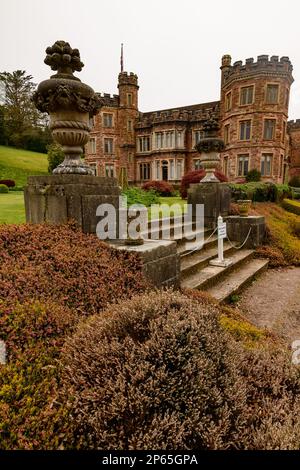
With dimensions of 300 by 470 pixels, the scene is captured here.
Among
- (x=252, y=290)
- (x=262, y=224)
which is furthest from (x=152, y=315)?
(x=262, y=224)

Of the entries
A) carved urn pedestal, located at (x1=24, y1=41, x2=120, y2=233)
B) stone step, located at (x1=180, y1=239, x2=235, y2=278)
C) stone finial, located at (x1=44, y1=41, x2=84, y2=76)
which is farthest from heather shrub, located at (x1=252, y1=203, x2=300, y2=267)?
stone finial, located at (x1=44, y1=41, x2=84, y2=76)

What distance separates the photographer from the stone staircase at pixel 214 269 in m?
5.40

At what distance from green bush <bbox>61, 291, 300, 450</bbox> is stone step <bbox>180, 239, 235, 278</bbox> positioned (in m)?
3.33

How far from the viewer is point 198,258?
6402 millimetres

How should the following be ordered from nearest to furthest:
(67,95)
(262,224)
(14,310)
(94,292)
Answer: (14,310) < (94,292) < (67,95) < (262,224)

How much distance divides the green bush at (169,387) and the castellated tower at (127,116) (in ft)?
110

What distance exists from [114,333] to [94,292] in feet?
3.24

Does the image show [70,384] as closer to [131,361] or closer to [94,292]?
[131,361]

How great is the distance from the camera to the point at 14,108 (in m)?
46.1

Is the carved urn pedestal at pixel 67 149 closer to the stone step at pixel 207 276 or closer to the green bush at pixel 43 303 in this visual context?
the green bush at pixel 43 303

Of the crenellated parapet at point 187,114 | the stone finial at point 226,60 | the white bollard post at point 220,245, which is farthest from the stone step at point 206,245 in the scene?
the stone finial at point 226,60

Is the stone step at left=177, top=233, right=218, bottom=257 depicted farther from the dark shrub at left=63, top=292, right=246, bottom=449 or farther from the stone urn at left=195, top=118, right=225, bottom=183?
the dark shrub at left=63, top=292, right=246, bottom=449

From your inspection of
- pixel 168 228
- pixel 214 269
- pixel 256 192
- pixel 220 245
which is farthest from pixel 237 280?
pixel 256 192

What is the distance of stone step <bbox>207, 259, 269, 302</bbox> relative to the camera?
17.5 ft
